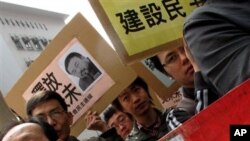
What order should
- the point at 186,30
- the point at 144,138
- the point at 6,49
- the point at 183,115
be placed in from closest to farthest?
the point at 186,30 → the point at 183,115 → the point at 144,138 → the point at 6,49

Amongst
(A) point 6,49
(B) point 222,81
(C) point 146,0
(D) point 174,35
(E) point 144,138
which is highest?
(A) point 6,49

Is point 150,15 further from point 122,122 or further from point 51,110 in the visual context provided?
point 122,122

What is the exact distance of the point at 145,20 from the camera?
175 centimetres

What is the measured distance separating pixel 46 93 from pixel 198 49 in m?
1.37

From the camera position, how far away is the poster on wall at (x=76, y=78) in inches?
83.6

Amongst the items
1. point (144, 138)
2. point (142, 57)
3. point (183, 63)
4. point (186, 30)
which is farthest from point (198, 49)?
point (144, 138)

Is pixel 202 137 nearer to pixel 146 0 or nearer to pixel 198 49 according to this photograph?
pixel 198 49

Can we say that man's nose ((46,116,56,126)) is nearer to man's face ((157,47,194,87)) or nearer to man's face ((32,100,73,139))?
man's face ((32,100,73,139))

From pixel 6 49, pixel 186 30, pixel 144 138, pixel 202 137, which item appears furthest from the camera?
pixel 6 49

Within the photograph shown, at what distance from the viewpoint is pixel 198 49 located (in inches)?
34.7

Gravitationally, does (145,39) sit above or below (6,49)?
below

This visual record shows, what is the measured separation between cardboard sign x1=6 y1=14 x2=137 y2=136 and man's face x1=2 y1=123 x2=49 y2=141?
0.37 metres

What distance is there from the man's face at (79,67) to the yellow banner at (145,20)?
48 centimetres

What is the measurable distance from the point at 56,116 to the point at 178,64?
649mm
